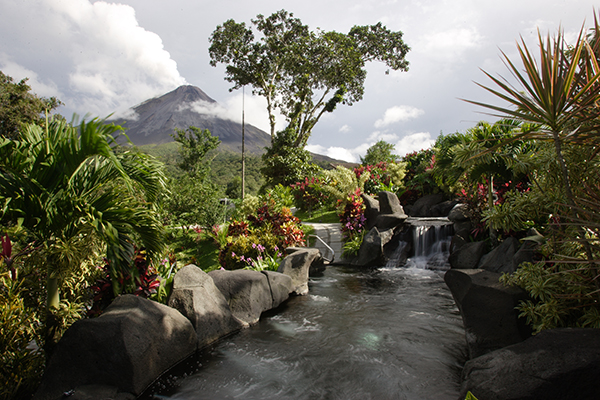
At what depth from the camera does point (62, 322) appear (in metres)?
3.38

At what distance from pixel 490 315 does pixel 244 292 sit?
3586mm

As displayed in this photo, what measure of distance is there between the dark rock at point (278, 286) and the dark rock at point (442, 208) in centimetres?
947

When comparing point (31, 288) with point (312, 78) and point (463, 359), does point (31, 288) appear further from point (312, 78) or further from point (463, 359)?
point (312, 78)

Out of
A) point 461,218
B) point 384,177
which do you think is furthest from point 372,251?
point 384,177

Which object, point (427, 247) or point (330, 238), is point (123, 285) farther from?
point (427, 247)

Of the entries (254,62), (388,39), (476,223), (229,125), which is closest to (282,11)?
(254,62)

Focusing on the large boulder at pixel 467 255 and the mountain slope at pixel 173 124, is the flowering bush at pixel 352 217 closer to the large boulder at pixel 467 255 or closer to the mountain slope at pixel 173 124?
the large boulder at pixel 467 255

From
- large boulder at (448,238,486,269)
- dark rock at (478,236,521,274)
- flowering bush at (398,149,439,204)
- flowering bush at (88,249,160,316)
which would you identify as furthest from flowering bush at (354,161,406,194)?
flowering bush at (88,249,160,316)

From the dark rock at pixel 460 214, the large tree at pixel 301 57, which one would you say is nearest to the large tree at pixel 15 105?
the large tree at pixel 301 57

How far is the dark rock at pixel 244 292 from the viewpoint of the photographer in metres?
5.28

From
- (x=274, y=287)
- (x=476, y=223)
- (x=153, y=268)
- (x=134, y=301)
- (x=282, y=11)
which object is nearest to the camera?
(x=134, y=301)

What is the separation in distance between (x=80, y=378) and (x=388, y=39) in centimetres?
2698

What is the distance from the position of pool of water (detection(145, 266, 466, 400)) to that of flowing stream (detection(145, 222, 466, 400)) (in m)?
0.01

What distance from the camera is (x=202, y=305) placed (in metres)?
4.57
